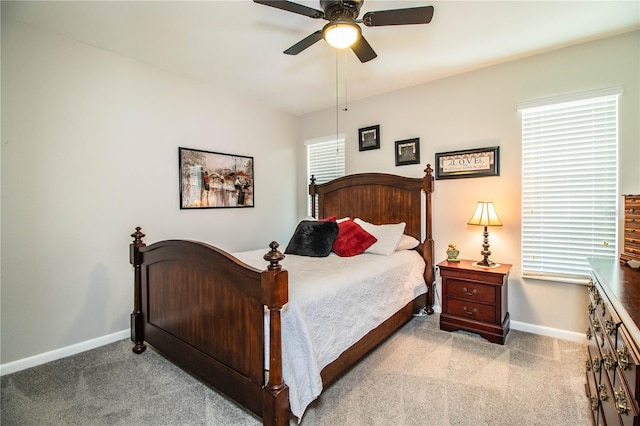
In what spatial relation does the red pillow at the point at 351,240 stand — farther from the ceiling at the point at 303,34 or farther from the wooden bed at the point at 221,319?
the ceiling at the point at 303,34

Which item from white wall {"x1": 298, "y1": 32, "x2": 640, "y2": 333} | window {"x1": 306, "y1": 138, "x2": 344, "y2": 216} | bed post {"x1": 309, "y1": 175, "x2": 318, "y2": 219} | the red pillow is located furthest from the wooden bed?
window {"x1": 306, "y1": 138, "x2": 344, "y2": 216}

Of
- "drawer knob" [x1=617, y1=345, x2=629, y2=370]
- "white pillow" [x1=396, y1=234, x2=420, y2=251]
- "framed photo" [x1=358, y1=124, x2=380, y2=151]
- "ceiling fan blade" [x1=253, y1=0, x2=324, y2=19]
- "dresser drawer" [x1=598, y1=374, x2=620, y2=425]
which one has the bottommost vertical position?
"dresser drawer" [x1=598, y1=374, x2=620, y2=425]

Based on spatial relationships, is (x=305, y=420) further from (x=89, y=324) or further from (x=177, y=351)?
(x=89, y=324)

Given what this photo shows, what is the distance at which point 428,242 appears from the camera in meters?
3.29

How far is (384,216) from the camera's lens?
3.62 metres

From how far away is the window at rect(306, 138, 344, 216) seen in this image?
13.7 feet

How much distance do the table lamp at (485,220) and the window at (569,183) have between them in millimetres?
329

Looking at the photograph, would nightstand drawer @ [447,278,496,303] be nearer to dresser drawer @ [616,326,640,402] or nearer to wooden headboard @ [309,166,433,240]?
wooden headboard @ [309,166,433,240]

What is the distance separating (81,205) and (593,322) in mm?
3737

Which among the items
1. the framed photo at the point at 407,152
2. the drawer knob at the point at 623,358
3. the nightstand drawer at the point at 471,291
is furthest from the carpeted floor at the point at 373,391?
the framed photo at the point at 407,152

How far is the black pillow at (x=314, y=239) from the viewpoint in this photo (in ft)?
9.66

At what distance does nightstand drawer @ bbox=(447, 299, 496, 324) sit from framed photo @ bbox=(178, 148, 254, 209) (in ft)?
8.51

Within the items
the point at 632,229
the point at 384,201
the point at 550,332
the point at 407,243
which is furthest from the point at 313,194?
the point at 632,229

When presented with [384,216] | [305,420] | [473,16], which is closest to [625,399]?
[305,420]
